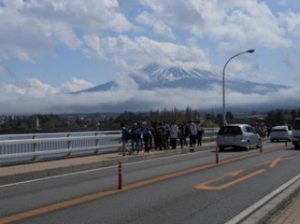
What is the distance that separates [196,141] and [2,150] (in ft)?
65.7

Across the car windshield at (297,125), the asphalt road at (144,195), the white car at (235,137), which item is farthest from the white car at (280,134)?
the asphalt road at (144,195)

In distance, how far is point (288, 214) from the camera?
11.5 metres

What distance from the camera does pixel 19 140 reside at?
76.8 feet

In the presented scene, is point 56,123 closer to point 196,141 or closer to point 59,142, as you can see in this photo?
point 196,141

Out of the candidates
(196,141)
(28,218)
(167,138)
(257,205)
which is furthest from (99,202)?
(196,141)

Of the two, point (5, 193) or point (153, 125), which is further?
point (153, 125)

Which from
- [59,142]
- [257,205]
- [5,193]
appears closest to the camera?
[257,205]

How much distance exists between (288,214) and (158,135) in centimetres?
2356

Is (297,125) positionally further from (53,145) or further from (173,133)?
(53,145)

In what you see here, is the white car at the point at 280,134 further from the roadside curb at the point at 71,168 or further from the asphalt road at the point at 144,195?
the asphalt road at the point at 144,195

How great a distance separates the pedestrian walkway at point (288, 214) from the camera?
10.7m

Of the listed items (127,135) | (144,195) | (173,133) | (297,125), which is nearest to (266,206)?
(144,195)

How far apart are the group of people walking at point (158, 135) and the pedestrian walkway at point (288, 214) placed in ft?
58.0

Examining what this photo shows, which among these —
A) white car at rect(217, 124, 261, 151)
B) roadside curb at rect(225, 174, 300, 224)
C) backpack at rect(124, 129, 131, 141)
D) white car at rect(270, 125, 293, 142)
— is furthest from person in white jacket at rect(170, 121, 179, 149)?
white car at rect(270, 125, 293, 142)
